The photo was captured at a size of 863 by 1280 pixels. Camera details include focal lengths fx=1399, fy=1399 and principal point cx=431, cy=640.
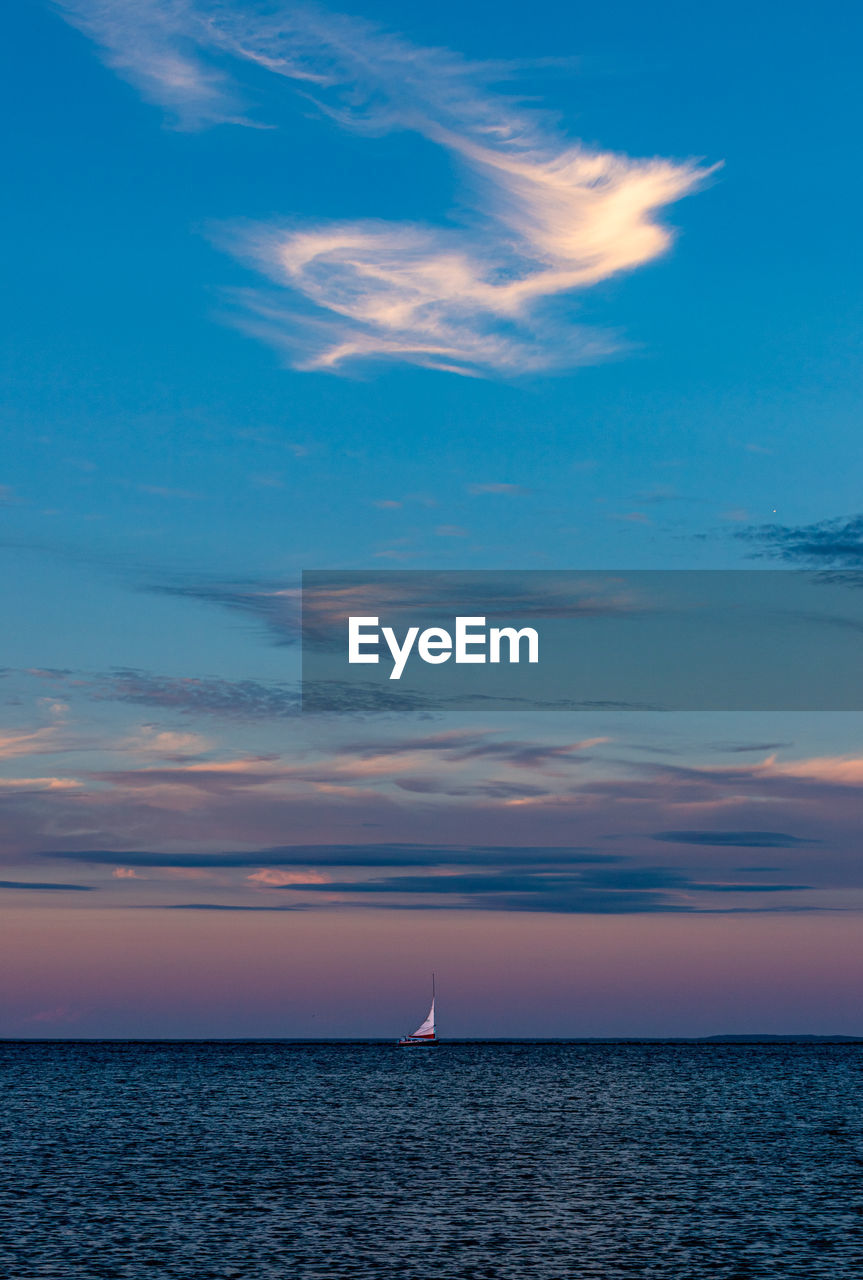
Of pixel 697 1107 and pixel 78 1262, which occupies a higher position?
pixel 78 1262

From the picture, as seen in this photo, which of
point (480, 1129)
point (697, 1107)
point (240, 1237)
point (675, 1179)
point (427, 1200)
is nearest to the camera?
point (240, 1237)

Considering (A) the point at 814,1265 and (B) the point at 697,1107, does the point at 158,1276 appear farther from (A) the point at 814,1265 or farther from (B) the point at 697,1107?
(B) the point at 697,1107

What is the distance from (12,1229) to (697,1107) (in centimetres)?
12072

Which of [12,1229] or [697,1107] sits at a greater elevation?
[12,1229]

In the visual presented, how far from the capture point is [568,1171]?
95.4 m

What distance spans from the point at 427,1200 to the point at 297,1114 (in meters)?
78.1

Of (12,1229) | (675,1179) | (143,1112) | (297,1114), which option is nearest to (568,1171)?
(675,1179)

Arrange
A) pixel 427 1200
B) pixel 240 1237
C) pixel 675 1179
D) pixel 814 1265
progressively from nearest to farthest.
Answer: pixel 814 1265
pixel 240 1237
pixel 427 1200
pixel 675 1179

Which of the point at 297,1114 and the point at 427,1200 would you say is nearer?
the point at 427,1200

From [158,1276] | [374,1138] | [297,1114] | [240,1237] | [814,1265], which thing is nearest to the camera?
[158,1276]

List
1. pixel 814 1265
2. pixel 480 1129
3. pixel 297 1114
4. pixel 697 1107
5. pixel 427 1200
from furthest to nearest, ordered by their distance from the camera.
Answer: pixel 697 1107
pixel 297 1114
pixel 480 1129
pixel 427 1200
pixel 814 1265

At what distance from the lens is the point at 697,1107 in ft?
568

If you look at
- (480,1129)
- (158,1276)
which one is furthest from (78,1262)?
(480,1129)

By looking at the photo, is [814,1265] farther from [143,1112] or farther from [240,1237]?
[143,1112]
